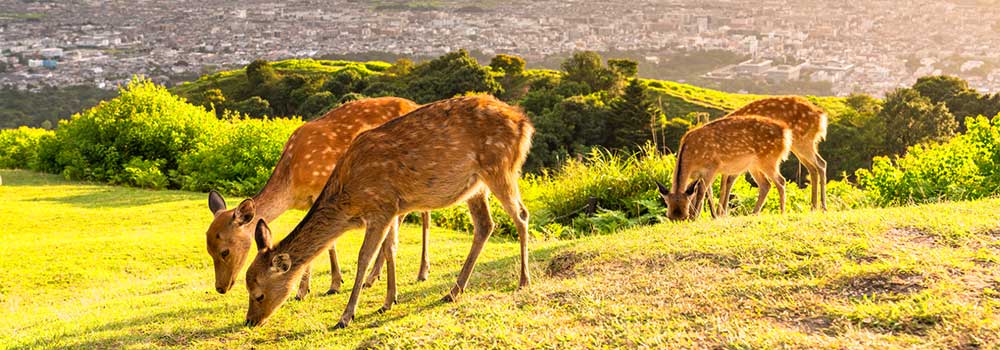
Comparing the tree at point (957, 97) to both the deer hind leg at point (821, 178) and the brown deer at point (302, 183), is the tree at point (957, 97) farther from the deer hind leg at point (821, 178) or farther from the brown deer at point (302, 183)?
the brown deer at point (302, 183)

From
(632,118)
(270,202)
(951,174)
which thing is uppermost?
(270,202)

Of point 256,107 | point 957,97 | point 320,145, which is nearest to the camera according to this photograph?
point 320,145

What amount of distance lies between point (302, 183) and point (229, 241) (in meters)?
1.42

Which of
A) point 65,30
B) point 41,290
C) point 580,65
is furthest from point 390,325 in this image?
point 65,30

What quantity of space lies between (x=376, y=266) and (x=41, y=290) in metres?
4.26

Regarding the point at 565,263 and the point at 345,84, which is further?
the point at 345,84

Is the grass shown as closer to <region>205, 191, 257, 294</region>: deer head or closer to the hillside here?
<region>205, 191, 257, 294</region>: deer head

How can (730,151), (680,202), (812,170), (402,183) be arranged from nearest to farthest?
(402,183) < (680,202) < (730,151) < (812,170)

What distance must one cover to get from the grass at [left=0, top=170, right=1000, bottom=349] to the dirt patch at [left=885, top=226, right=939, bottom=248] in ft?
0.07

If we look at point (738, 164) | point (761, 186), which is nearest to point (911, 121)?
point (761, 186)

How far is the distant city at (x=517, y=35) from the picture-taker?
73.1 metres

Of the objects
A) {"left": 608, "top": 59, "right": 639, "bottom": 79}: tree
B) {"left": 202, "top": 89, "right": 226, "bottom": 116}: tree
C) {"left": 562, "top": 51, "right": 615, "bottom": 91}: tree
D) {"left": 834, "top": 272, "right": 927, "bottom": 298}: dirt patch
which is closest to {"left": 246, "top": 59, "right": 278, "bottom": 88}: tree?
{"left": 202, "top": 89, "right": 226, "bottom": 116}: tree

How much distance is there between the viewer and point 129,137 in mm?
20594

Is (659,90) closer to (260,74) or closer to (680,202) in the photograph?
(260,74)
